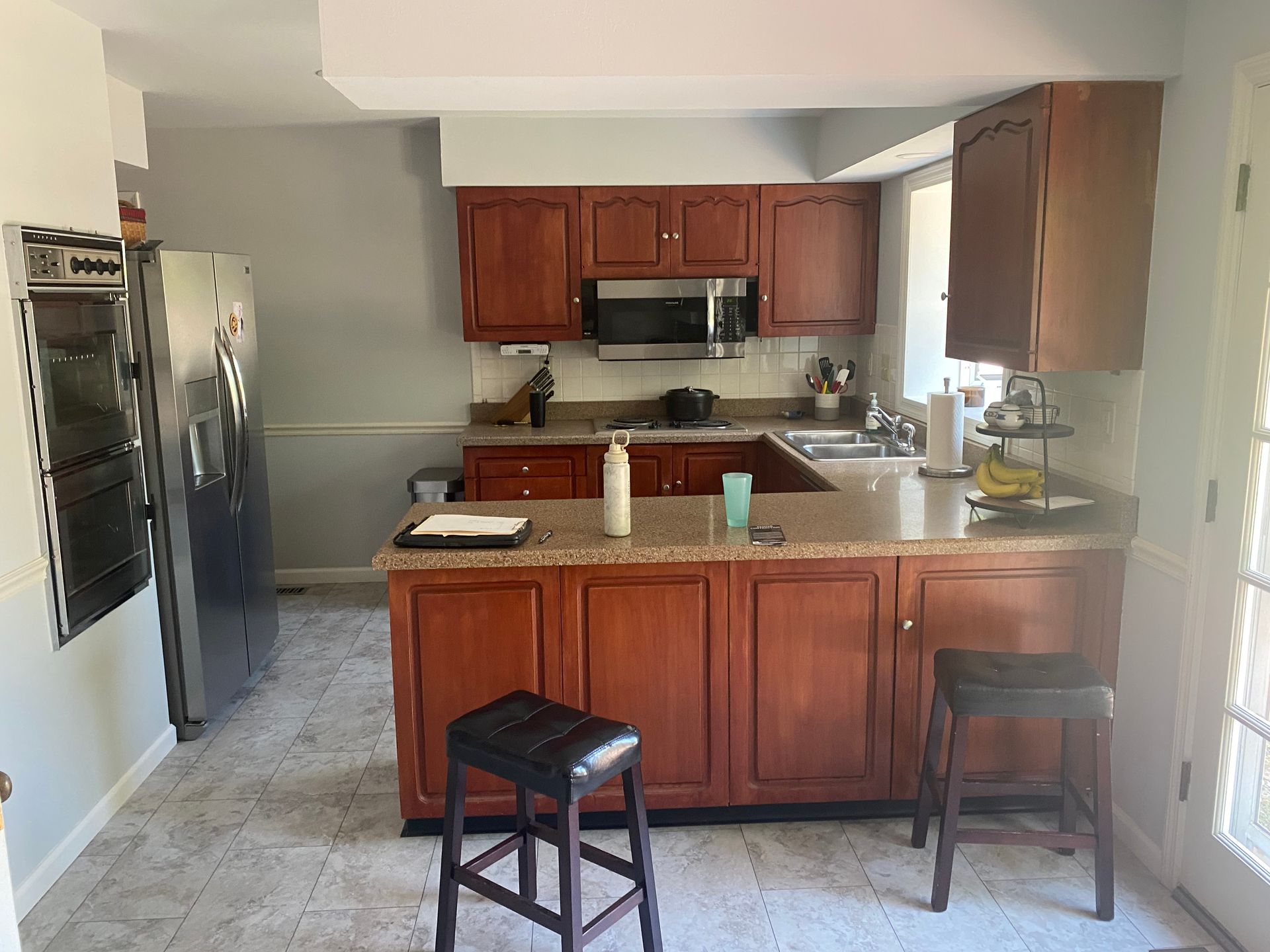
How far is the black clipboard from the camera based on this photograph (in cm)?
257

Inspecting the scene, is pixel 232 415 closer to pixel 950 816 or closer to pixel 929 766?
pixel 929 766

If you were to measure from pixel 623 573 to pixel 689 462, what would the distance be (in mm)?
2151

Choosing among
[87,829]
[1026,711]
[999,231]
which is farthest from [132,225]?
[1026,711]

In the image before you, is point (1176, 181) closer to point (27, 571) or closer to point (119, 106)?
point (27, 571)

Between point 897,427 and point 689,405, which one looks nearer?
point 897,427

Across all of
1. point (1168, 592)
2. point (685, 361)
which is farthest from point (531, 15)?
point (685, 361)

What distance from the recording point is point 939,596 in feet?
8.82

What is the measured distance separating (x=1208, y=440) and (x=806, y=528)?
1.02 metres

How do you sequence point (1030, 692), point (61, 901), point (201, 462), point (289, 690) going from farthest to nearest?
point (289, 690) < point (201, 462) < point (61, 901) < point (1030, 692)

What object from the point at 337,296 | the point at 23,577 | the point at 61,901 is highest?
the point at 337,296

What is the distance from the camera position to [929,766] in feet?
8.48

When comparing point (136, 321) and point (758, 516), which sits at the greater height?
point (136, 321)

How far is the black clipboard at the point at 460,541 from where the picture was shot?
8.44 ft

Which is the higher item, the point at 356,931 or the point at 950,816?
the point at 950,816
